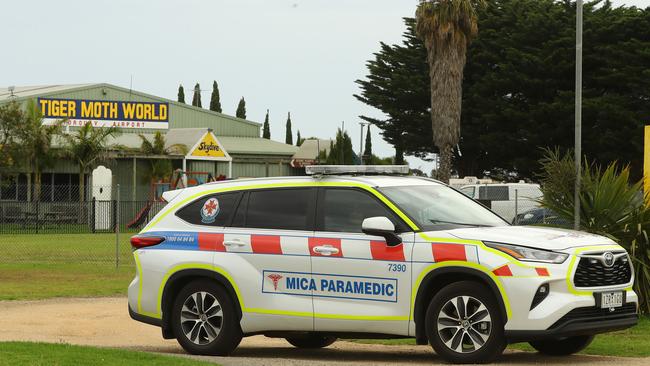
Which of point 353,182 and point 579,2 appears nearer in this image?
point 353,182

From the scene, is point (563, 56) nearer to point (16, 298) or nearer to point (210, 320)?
point (16, 298)

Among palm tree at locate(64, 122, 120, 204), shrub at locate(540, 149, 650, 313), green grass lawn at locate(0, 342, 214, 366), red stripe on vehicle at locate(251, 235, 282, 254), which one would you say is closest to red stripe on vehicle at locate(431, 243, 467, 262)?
red stripe on vehicle at locate(251, 235, 282, 254)

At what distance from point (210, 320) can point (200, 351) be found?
0.31m

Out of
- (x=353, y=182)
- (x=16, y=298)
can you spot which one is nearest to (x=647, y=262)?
(x=353, y=182)

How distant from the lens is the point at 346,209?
Answer: 11.4 meters

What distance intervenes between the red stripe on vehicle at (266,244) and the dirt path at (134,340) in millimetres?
1006

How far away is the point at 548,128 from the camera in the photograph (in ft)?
193

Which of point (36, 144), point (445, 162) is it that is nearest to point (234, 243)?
point (445, 162)

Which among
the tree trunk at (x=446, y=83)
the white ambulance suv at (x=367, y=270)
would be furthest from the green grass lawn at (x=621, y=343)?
the tree trunk at (x=446, y=83)

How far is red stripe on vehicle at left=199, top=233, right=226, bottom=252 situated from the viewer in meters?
11.8

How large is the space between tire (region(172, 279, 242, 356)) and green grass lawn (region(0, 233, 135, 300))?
8747mm

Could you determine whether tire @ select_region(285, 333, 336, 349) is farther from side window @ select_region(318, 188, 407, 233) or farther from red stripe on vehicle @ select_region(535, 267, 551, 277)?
red stripe on vehicle @ select_region(535, 267, 551, 277)

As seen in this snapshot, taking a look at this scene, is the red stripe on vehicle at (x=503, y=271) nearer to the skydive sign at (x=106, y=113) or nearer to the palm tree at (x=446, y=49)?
Answer: the palm tree at (x=446, y=49)

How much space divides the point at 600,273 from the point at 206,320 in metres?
3.77
